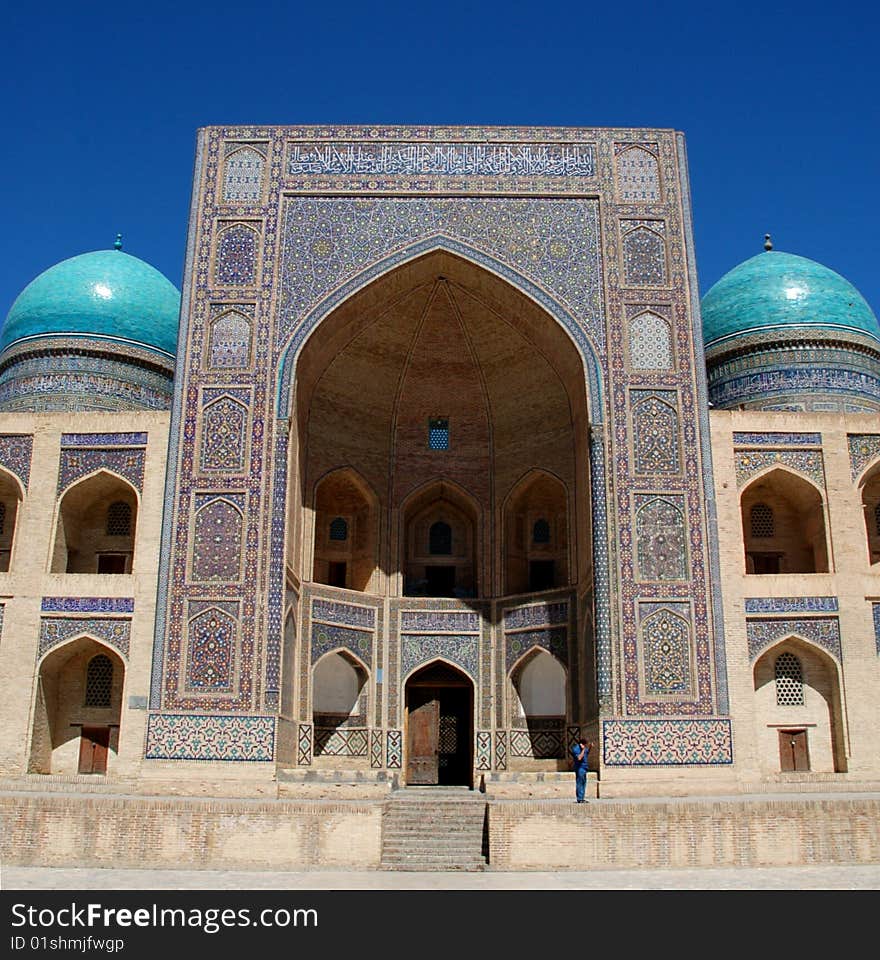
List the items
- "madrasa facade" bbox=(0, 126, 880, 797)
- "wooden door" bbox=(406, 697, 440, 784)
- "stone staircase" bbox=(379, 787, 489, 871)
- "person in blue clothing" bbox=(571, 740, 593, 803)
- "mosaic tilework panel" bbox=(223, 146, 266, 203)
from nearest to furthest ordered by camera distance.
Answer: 1. "stone staircase" bbox=(379, 787, 489, 871)
2. "person in blue clothing" bbox=(571, 740, 593, 803)
3. "madrasa facade" bbox=(0, 126, 880, 797)
4. "mosaic tilework panel" bbox=(223, 146, 266, 203)
5. "wooden door" bbox=(406, 697, 440, 784)

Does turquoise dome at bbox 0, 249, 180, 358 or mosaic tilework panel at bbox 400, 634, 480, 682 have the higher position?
turquoise dome at bbox 0, 249, 180, 358

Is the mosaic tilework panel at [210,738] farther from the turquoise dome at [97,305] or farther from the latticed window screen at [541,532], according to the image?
the turquoise dome at [97,305]

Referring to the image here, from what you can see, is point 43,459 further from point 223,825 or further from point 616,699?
point 616,699

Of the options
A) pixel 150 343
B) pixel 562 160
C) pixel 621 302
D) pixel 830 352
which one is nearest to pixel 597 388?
pixel 621 302

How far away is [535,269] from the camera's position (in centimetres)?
1230

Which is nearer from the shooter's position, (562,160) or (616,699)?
(616,699)

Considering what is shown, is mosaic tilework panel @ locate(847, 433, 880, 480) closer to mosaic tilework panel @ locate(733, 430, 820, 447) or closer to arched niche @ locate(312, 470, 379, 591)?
mosaic tilework panel @ locate(733, 430, 820, 447)

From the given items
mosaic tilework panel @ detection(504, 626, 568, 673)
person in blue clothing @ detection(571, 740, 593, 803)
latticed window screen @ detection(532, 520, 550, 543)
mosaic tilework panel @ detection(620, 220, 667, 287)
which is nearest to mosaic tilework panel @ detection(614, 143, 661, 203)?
mosaic tilework panel @ detection(620, 220, 667, 287)

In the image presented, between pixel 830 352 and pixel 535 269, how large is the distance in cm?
546

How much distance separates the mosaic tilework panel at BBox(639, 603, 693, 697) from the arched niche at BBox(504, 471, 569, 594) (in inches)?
114

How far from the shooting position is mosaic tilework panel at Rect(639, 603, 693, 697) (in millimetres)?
10820

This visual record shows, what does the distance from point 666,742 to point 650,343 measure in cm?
423

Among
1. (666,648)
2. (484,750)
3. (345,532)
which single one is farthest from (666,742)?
(345,532)

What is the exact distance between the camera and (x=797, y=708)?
38.6ft
